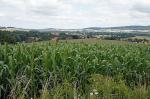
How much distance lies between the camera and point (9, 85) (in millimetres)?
7984

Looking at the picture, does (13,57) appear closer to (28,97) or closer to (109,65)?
(28,97)

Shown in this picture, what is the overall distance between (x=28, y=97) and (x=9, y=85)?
1.83 feet

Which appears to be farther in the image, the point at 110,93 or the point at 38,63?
the point at 38,63

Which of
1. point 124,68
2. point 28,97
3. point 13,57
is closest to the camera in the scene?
point 28,97

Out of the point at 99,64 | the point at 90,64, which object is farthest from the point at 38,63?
the point at 99,64

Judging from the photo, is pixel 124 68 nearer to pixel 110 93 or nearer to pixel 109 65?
pixel 109 65

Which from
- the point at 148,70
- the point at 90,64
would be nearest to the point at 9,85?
the point at 90,64

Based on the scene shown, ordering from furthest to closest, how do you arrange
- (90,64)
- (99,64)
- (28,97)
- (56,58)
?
(99,64), (90,64), (56,58), (28,97)

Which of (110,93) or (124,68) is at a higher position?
(110,93)

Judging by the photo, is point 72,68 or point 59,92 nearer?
point 59,92

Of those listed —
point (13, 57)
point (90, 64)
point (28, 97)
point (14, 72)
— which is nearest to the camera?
point (28, 97)

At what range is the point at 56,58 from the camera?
33.3 feet

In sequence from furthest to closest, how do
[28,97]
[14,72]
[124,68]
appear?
[124,68]
[14,72]
[28,97]

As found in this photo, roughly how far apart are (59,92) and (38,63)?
12.6 feet
